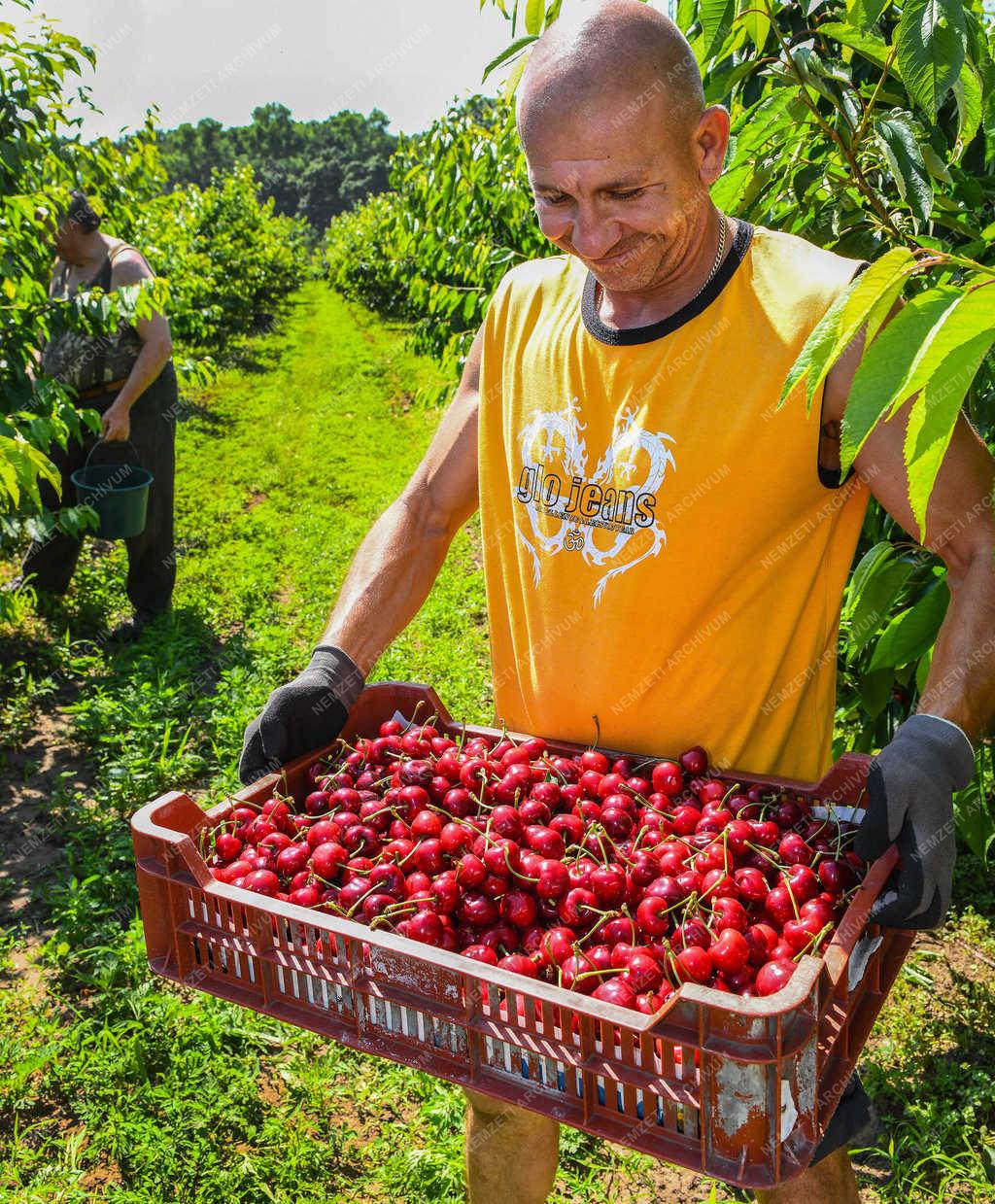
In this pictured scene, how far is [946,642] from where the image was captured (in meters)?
1.83

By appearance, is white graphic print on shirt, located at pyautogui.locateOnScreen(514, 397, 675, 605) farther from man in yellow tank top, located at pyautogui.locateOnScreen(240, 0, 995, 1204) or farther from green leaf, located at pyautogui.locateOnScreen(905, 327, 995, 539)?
green leaf, located at pyautogui.locateOnScreen(905, 327, 995, 539)

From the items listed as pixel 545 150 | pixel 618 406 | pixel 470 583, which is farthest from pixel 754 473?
pixel 470 583

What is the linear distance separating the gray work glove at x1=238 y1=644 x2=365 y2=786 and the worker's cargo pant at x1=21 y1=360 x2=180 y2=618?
426cm

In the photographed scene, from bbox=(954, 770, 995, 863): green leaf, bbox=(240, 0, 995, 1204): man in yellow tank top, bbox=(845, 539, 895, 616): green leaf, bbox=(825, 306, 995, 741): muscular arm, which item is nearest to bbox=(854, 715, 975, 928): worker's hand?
bbox=(240, 0, 995, 1204): man in yellow tank top

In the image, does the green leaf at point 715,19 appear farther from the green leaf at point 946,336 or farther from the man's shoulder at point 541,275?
the green leaf at point 946,336

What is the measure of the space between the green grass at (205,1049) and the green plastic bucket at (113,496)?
70cm

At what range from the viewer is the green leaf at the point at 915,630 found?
2398mm

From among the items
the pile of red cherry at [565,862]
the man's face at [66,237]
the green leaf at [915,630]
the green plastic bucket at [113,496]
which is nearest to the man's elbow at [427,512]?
the pile of red cherry at [565,862]

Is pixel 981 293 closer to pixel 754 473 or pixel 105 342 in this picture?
pixel 754 473

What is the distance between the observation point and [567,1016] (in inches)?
56.9

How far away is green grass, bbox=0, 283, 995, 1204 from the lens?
2836 mm

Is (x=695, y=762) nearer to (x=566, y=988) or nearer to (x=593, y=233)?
(x=566, y=988)

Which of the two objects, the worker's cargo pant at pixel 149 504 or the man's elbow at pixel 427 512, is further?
the worker's cargo pant at pixel 149 504

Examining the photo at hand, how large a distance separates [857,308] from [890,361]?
0.32 ft
